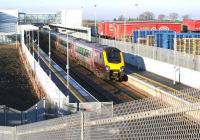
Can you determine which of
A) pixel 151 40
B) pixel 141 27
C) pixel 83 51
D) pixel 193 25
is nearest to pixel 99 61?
pixel 83 51

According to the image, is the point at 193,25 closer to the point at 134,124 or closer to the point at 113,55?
the point at 113,55

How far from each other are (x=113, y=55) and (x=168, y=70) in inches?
197

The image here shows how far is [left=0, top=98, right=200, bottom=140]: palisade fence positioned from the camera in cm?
669

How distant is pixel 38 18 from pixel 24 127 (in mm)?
125326

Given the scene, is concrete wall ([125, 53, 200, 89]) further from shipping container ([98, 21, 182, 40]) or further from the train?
the train

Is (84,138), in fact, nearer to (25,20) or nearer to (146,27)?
(146,27)

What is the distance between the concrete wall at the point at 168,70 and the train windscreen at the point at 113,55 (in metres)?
4.38

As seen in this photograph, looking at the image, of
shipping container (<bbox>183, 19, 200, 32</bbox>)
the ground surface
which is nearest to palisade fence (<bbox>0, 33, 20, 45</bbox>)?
shipping container (<bbox>183, 19, 200, 32</bbox>)

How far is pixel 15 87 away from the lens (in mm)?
46250

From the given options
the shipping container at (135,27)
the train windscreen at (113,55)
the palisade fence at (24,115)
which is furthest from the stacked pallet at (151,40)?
the palisade fence at (24,115)

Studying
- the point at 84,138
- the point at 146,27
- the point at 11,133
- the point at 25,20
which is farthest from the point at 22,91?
the point at 25,20

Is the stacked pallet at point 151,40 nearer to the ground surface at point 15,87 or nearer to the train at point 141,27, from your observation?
the train at point 141,27

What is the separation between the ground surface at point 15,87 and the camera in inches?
1494

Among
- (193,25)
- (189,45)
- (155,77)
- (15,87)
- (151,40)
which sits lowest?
(15,87)
